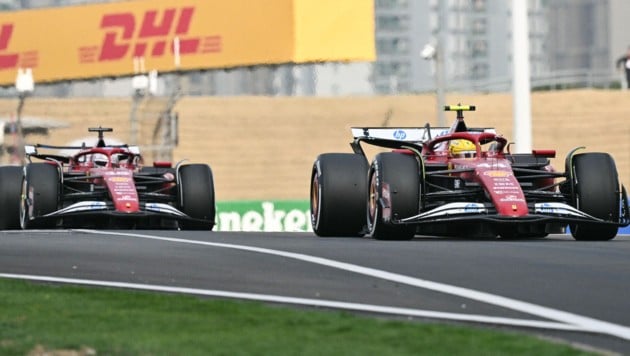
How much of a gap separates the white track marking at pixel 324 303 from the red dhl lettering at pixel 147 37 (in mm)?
35536

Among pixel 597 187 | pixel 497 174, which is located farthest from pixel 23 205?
pixel 597 187

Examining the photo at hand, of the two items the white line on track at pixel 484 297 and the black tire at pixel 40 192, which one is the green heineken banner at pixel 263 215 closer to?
the black tire at pixel 40 192

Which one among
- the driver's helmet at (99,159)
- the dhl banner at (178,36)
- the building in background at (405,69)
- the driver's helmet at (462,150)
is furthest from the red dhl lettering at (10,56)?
the driver's helmet at (462,150)

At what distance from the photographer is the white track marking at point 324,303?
9.29 metres

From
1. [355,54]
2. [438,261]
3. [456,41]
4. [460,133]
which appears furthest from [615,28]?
[438,261]

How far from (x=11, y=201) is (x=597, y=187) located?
901 cm

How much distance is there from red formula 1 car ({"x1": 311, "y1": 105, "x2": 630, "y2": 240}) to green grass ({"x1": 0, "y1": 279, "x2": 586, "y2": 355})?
18.9 ft

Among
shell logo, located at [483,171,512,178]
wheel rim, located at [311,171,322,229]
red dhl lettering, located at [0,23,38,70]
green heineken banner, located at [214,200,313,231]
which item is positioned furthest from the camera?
red dhl lettering, located at [0,23,38,70]

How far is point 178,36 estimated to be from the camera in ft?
156

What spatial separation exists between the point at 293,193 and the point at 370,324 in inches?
1350

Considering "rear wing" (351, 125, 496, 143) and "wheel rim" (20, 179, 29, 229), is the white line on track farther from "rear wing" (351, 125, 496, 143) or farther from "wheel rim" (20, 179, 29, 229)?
"wheel rim" (20, 179, 29, 229)

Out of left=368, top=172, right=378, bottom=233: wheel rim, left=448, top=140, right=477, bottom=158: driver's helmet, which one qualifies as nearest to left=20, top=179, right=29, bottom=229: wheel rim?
left=368, top=172, right=378, bottom=233: wheel rim

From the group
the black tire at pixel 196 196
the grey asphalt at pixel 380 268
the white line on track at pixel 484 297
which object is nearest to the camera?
the white line on track at pixel 484 297

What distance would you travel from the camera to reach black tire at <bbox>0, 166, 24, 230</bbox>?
2253 centimetres
